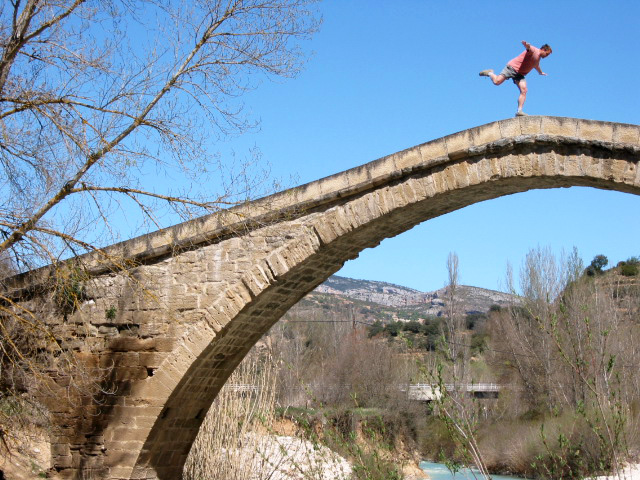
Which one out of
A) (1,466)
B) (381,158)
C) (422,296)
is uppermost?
(422,296)

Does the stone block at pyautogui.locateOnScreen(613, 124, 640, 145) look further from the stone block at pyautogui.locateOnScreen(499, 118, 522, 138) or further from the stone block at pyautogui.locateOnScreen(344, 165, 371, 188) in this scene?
the stone block at pyautogui.locateOnScreen(344, 165, 371, 188)

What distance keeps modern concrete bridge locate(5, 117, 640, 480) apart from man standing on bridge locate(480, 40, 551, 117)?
40 cm

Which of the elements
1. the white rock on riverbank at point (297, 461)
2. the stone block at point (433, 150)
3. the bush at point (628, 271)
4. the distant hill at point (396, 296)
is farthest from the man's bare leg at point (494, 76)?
the distant hill at point (396, 296)

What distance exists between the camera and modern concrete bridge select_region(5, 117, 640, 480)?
22.0ft

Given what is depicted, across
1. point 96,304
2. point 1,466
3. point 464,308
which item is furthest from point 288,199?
point 464,308

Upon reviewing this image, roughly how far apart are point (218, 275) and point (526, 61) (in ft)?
11.3

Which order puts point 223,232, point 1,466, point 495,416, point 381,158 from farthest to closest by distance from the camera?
point 495,416, point 1,466, point 223,232, point 381,158

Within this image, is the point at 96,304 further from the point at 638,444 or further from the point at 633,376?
the point at 633,376

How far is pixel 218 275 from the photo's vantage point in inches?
290

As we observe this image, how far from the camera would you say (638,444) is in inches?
595

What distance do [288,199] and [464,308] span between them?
71.7ft

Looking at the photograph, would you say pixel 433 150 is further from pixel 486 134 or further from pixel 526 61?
pixel 526 61

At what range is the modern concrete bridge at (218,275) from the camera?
6695mm

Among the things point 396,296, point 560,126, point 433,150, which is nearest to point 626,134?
point 560,126
